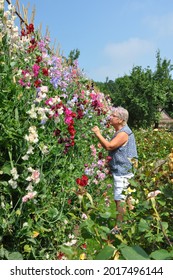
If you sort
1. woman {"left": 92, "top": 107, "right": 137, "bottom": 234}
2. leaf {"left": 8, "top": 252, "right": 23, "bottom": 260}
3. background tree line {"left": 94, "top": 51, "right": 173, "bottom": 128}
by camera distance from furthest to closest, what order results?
background tree line {"left": 94, "top": 51, "right": 173, "bottom": 128}, woman {"left": 92, "top": 107, "right": 137, "bottom": 234}, leaf {"left": 8, "top": 252, "right": 23, "bottom": 260}

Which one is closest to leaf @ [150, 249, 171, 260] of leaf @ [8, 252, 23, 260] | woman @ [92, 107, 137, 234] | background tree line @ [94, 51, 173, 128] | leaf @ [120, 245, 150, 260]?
leaf @ [120, 245, 150, 260]

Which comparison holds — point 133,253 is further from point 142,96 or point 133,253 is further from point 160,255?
point 142,96

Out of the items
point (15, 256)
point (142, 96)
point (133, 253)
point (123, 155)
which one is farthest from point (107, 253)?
point (142, 96)

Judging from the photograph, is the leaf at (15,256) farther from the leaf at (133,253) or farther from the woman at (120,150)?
the woman at (120,150)

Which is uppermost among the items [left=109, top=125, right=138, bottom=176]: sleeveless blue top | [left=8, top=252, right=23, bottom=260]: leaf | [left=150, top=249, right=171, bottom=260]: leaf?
[left=109, top=125, right=138, bottom=176]: sleeveless blue top


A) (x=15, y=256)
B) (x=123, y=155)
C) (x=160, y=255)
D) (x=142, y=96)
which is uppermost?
(x=142, y=96)

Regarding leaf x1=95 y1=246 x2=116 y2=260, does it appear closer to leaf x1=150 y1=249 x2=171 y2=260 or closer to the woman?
leaf x1=150 y1=249 x2=171 y2=260

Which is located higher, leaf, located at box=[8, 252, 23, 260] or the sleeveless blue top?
the sleeveless blue top

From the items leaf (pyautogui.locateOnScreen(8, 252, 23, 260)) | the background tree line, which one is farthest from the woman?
the background tree line

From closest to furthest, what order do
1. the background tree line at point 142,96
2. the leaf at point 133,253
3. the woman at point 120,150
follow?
1. the leaf at point 133,253
2. the woman at point 120,150
3. the background tree line at point 142,96

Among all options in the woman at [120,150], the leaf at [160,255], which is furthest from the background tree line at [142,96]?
the leaf at [160,255]

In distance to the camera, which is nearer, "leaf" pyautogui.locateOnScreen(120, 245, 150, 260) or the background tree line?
"leaf" pyautogui.locateOnScreen(120, 245, 150, 260)

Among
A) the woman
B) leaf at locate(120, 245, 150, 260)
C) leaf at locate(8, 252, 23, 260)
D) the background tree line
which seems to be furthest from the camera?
the background tree line

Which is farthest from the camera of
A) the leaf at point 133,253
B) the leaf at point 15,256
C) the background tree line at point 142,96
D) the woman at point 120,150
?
the background tree line at point 142,96
